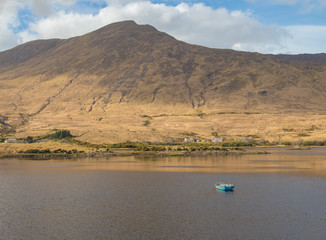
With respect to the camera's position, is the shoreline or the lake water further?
the shoreline

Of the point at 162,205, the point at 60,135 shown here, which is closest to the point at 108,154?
the point at 60,135

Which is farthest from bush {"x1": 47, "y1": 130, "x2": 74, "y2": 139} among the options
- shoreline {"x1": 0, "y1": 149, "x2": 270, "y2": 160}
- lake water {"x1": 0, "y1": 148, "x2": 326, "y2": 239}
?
lake water {"x1": 0, "y1": 148, "x2": 326, "y2": 239}

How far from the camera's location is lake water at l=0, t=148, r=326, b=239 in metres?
32.6

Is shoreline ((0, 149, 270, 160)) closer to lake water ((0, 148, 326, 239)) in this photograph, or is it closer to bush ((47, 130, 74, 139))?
bush ((47, 130, 74, 139))

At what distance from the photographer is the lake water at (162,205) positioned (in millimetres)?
32562

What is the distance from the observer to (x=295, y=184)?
5394cm

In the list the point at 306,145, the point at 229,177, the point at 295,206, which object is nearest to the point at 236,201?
the point at 295,206

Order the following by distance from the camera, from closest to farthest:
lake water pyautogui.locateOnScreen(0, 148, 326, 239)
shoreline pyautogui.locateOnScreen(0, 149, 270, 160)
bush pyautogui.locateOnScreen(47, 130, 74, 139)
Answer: lake water pyautogui.locateOnScreen(0, 148, 326, 239) < shoreline pyautogui.locateOnScreen(0, 149, 270, 160) < bush pyautogui.locateOnScreen(47, 130, 74, 139)

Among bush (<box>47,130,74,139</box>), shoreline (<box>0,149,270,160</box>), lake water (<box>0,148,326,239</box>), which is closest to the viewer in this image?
lake water (<box>0,148,326,239</box>)

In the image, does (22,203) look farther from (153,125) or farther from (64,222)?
(153,125)

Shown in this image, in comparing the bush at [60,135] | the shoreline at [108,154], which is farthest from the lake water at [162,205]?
the bush at [60,135]

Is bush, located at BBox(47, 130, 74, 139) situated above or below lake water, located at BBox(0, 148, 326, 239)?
above

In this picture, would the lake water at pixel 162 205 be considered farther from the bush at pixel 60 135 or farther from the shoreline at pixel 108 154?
the bush at pixel 60 135

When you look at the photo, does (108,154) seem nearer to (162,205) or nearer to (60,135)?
(60,135)
